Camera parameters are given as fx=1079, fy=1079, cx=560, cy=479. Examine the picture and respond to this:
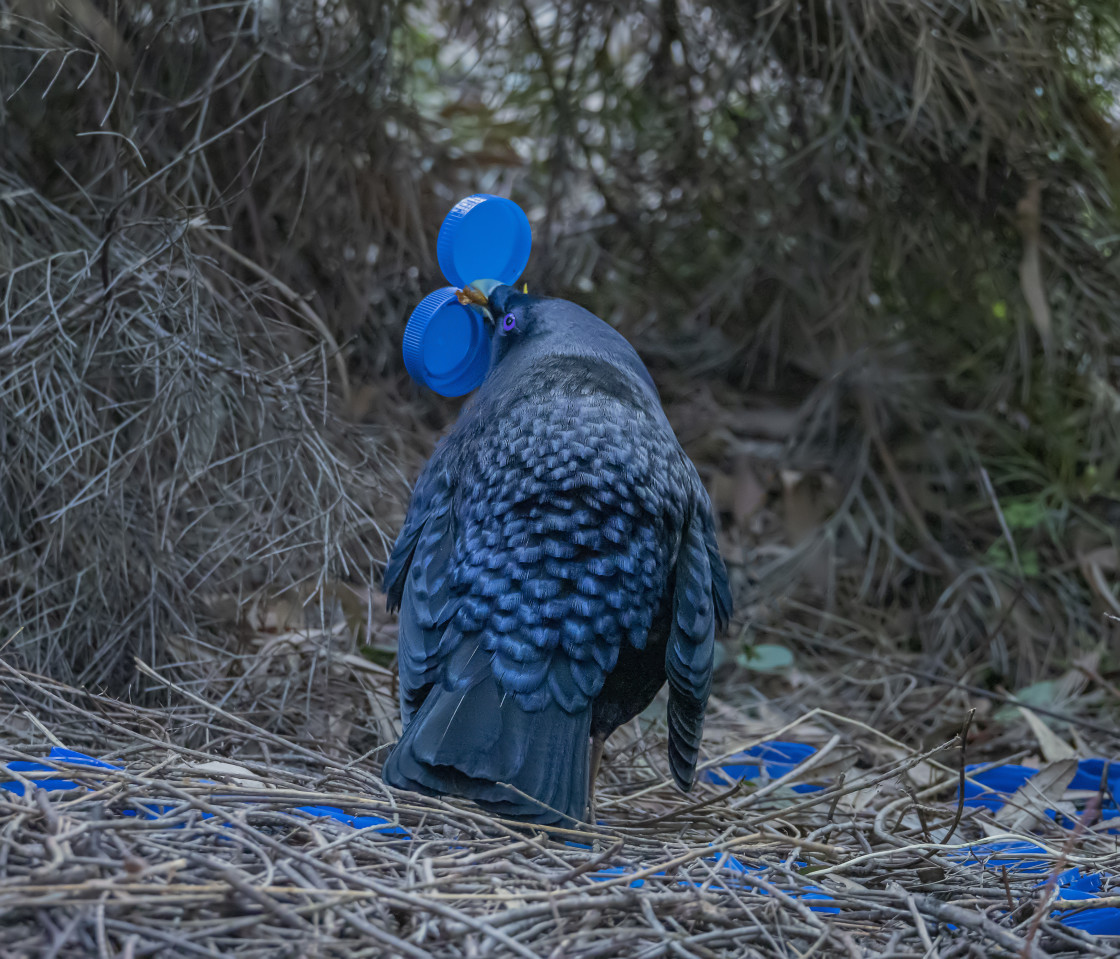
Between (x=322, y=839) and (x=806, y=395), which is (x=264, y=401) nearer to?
(x=322, y=839)

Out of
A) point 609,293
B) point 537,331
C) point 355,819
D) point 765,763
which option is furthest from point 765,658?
point 355,819

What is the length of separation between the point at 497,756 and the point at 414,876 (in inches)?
15.4

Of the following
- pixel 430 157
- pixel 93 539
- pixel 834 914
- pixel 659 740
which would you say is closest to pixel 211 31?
pixel 430 157

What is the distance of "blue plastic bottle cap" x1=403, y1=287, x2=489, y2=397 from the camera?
268cm

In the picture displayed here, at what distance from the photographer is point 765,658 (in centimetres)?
386

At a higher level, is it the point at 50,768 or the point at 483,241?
the point at 483,241

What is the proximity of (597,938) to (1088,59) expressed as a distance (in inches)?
143

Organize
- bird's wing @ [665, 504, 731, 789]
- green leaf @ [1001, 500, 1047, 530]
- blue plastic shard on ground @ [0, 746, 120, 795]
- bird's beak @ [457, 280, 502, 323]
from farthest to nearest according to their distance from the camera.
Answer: green leaf @ [1001, 500, 1047, 530]
bird's beak @ [457, 280, 502, 323]
bird's wing @ [665, 504, 731, 789]
blue plastic shard on ground @ [0, 746, 120, 795]

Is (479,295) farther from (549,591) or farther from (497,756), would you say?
(497,756)

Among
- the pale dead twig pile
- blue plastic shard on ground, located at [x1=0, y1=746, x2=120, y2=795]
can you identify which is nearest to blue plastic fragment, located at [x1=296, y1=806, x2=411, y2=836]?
the pale dead twig pile

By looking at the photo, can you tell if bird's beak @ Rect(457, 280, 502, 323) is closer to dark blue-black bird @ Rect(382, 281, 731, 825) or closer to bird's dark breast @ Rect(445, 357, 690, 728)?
dark blue-black bird @ Rect(382, 281, 731, 825)

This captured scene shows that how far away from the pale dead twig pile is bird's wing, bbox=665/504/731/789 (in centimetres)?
14

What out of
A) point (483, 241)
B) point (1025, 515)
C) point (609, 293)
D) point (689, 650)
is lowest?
→ point (689, 650)

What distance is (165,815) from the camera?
1846mm
